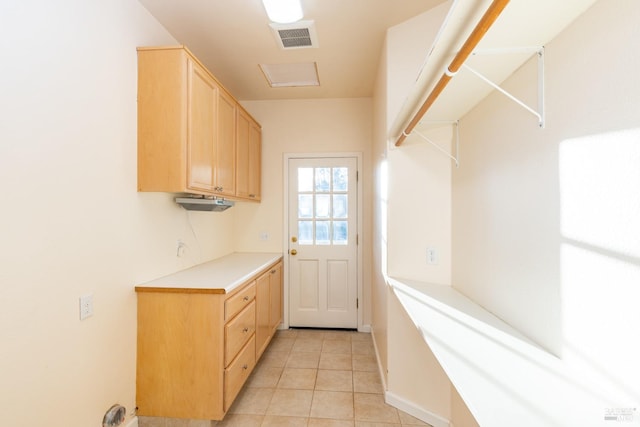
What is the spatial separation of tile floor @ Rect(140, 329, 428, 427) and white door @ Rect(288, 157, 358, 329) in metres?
0.40

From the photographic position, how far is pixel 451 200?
1992 millimetres

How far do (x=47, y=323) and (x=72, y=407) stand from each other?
1.56 feet

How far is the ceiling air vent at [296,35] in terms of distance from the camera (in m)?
2.11

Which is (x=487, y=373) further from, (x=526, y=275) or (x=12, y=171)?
(x=12, y=171)

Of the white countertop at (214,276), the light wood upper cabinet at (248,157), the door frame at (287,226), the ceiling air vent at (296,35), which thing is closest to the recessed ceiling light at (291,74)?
the ceiling air vent at (296,35)

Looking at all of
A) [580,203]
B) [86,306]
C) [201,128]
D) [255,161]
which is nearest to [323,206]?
[255,161]

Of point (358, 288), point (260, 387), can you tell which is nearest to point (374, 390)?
point (260, 387)

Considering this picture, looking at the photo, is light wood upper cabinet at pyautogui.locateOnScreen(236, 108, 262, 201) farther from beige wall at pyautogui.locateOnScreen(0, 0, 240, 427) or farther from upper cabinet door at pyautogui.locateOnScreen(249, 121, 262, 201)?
beige wall at pyautogui.locateOnScreen(0, 0, 240, 427)

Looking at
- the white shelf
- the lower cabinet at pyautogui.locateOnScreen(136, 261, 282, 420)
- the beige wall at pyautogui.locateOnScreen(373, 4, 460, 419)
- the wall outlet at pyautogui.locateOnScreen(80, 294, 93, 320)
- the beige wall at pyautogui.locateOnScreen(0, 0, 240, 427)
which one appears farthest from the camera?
the beige wall at pyautogui.locateOnScreen(373, 4, 460, 419)

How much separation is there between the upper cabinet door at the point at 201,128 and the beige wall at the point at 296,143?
1348 millimetres

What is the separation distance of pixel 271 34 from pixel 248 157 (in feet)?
3.89

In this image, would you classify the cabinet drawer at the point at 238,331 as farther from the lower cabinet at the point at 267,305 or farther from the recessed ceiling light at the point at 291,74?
the recessed ceiling light at the point at 291,74

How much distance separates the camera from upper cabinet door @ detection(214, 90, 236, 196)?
7.47 ft

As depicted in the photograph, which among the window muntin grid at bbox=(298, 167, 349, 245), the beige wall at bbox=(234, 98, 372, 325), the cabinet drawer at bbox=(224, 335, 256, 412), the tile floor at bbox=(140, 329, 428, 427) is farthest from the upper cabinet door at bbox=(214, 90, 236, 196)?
the tile floor at bbox=(140, 329, 428, 427)
